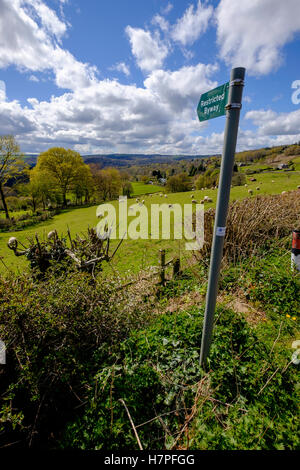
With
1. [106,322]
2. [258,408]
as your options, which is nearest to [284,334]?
[258,408]

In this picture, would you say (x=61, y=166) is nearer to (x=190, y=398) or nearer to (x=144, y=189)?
(x=144, y=189)

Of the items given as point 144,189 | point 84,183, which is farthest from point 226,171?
point 144,189

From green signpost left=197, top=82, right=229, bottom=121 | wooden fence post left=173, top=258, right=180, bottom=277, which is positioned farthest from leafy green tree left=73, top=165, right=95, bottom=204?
green signpost left=197, top=82, right=229, bottom=121

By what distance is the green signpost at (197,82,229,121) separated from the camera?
173cm

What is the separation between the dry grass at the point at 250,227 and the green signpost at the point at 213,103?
14.0 ft

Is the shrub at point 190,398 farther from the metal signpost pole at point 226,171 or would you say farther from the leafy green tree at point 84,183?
the leafy green tree at point 84,183

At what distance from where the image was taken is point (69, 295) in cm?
300

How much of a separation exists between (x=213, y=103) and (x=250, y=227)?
4848mm

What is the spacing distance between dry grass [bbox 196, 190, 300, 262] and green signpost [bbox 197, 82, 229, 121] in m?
4.28

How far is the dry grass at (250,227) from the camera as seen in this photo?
232 inches

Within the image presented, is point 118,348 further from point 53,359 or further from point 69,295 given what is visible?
point 69,295

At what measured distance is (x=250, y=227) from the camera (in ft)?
19.5

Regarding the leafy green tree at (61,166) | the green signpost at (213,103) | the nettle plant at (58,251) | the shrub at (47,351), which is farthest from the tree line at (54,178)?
the green signpost at (213,103)
